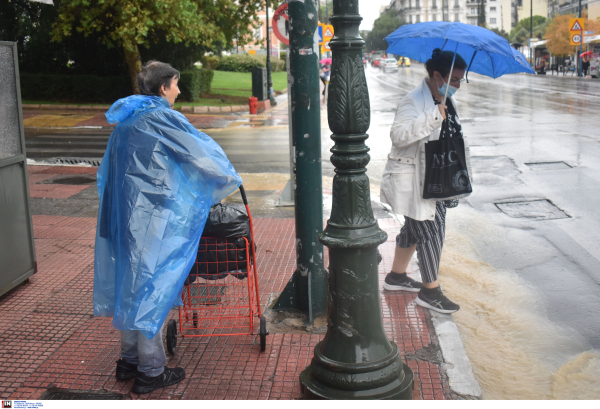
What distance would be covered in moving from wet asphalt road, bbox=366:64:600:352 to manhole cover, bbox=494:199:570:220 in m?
A: 0.01

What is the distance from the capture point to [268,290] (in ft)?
16.0

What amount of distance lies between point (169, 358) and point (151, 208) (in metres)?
1.12

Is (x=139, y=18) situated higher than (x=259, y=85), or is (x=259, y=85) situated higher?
(x=139, y=18)

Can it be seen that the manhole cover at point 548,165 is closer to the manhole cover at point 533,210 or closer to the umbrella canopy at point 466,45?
the manhole cover at point 533,210

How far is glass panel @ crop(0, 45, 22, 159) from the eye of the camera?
14.8 feet

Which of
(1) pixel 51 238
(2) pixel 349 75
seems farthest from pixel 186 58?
(2) pixel 349 75

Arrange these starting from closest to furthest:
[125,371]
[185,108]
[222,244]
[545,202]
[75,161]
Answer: [125,371] → [222,244] → [545,202] → [75,161] → [185,108]

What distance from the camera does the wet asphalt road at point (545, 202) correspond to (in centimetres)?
497

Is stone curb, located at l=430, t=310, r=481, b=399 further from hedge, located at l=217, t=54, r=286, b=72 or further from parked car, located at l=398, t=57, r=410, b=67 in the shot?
parked car, located at l=398, t=57, r=410, b=67

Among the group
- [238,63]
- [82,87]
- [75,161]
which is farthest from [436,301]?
[238,63]

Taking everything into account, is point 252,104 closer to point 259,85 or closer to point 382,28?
point 259,85

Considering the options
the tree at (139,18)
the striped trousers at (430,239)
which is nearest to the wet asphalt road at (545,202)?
the striped trousers at (430,239)

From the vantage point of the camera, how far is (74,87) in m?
25.0

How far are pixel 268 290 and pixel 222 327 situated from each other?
985 millimetres
